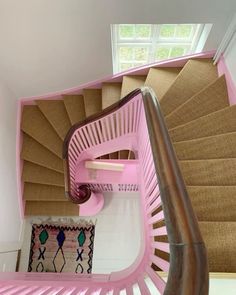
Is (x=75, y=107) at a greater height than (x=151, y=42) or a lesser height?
lesser

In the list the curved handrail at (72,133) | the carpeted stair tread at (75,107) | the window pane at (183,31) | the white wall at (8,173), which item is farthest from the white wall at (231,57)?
the white wall at (8,173)

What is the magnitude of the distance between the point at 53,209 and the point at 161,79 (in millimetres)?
2156

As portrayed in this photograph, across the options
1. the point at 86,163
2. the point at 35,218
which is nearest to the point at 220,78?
the point at 86,163

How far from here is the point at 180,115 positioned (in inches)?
107

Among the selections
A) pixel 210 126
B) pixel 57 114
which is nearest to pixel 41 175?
pixel 57 114

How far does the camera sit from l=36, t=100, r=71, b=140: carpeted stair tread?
347cm

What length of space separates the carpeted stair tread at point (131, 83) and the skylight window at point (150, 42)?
8.9 inches

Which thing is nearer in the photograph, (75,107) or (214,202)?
(214,202)

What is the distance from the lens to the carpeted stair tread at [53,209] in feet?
11.4

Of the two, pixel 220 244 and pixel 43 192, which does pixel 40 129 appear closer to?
pixel 43 192

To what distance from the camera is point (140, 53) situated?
351 cm

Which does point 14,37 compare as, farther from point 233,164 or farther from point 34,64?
point 233,164

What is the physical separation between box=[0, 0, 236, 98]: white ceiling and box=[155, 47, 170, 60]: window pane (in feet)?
1.88

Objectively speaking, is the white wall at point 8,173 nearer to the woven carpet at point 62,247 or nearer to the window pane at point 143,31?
the woven carpet at point 62,247
